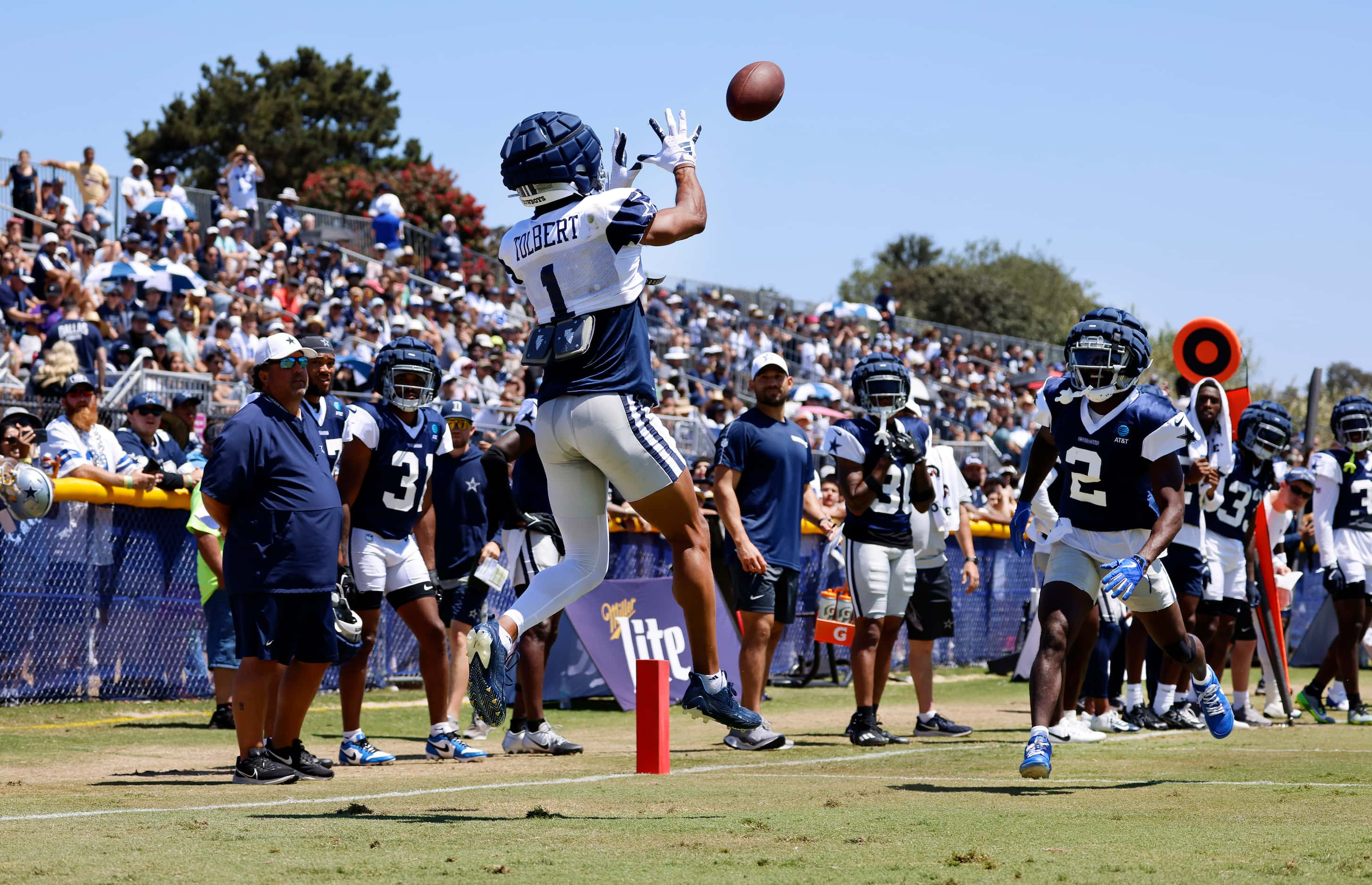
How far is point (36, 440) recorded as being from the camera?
1235 cm

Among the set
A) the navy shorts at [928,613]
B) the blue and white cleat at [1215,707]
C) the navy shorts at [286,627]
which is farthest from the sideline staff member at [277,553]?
the navy shorts at [928,613]

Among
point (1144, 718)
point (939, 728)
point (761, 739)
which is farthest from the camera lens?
point (1144, 718)

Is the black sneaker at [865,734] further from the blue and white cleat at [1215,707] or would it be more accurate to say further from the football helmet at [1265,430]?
the football helmet at [1265,430]

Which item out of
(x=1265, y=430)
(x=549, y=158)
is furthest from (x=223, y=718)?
(x=1265, y=430)

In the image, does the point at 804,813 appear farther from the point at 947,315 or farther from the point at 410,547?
the point at 947,315

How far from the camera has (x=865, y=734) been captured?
9.69m

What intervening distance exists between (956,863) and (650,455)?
2002 mm

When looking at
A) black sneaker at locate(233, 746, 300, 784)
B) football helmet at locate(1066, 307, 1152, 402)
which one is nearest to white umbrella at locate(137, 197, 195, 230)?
black sneaker at locate(233, 746, 300, 784)

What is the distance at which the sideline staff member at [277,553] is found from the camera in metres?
7.14

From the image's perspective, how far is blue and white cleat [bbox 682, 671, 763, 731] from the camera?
618 centimetres

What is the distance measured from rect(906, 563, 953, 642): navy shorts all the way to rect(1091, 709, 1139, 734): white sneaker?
3.93ft

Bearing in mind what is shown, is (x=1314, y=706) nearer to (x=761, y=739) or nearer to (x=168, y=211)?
(x=761, y=739)

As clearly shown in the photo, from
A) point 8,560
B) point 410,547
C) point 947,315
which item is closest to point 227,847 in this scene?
point 410,547

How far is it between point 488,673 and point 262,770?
1.94 m
